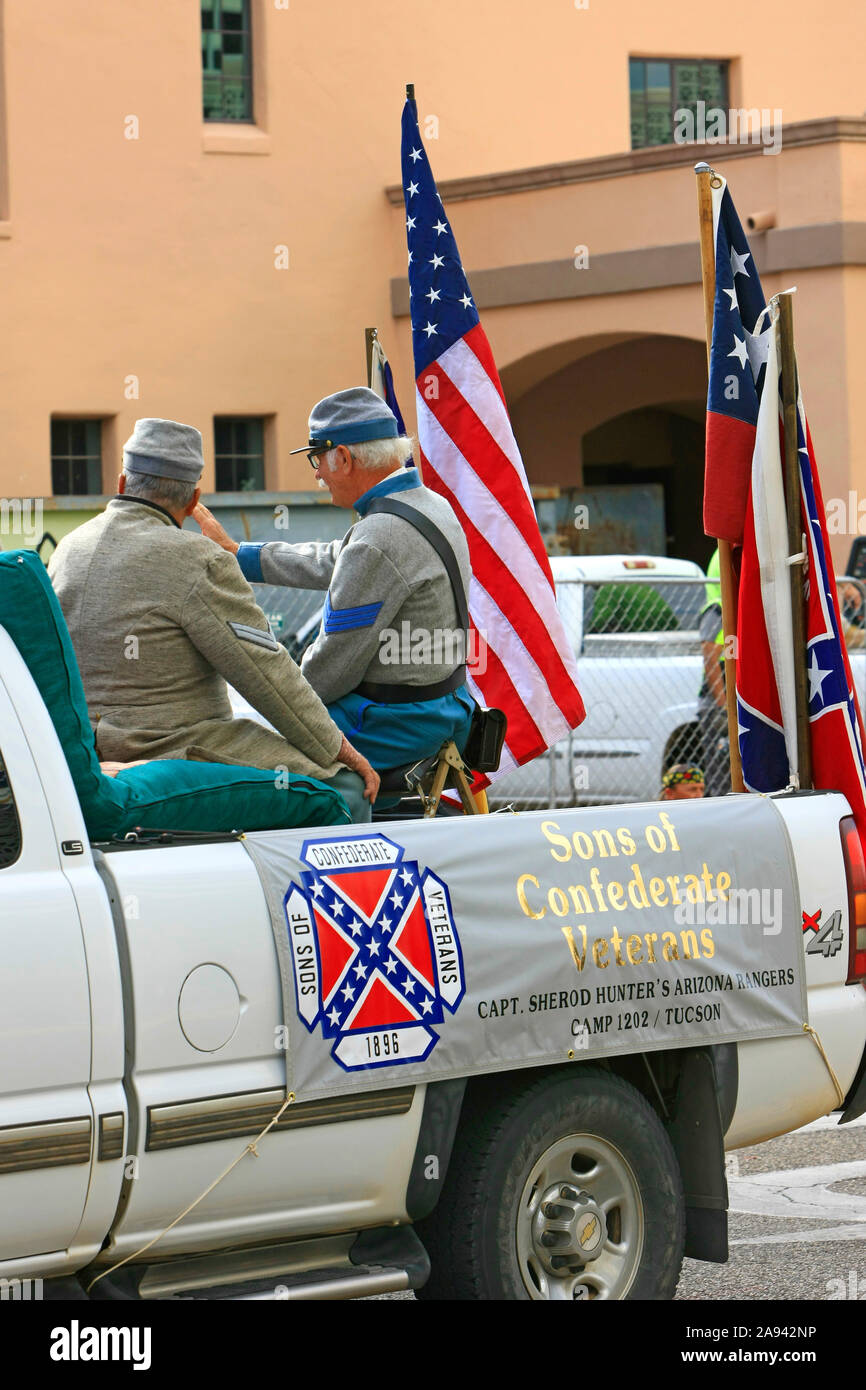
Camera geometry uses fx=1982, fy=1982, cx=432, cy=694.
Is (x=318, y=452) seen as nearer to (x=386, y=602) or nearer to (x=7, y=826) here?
(x=386, y=602)

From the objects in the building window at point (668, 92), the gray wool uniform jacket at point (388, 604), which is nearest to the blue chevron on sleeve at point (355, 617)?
the gray wool uniform jacket at point (388, 604)

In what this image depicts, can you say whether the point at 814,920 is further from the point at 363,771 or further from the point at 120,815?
the point at 120,815

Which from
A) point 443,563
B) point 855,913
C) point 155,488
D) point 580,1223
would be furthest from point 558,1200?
point 155,488

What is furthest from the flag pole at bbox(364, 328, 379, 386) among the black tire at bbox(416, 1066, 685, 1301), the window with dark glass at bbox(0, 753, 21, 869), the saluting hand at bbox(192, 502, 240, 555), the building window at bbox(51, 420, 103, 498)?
the building window at bbox(51, 420, 103, 498)

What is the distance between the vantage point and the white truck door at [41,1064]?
151 inches

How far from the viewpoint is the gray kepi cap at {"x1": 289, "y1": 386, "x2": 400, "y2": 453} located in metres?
5.80

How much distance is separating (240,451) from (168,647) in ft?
58.8

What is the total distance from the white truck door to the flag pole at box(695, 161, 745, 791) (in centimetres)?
282

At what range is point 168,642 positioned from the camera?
4.91 m

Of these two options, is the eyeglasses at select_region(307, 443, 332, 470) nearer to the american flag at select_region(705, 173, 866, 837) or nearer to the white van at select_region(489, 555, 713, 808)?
the american flag at select_region(705, 173, 866, 837)

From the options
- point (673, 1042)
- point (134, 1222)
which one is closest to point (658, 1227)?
point (673, 1042)

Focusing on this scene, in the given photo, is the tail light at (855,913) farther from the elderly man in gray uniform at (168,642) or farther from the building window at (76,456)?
the building window at (76,456)

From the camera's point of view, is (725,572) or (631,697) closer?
(725,572)

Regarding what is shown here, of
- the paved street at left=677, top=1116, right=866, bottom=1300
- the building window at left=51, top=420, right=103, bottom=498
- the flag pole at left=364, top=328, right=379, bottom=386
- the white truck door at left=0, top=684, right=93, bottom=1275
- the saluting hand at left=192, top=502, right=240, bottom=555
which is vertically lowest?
the paved street at left=677, top=1116, right=866, bottom=1300
